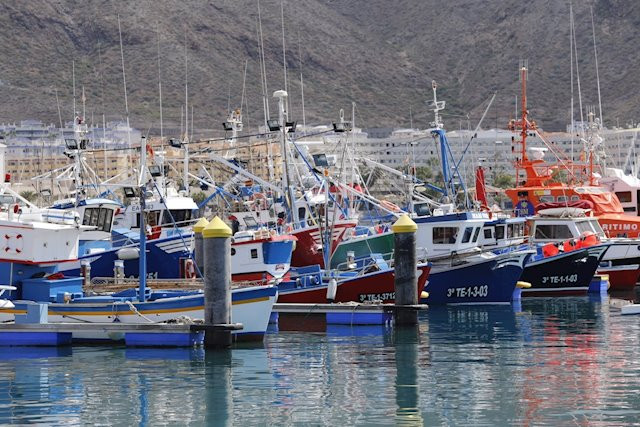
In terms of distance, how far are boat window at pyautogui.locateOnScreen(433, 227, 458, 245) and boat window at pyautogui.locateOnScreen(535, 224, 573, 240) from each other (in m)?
6.56

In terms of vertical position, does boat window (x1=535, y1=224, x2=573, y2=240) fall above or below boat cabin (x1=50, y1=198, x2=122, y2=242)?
below

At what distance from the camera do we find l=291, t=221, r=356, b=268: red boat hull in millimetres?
47562

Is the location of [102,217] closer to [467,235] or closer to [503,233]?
[467,235]

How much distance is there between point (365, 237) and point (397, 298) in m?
10.0

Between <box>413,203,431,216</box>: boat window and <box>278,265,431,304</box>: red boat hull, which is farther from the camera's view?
<box>413,203,431,216</box>: boat window

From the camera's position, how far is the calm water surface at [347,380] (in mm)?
27109

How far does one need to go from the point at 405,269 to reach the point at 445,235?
991cm

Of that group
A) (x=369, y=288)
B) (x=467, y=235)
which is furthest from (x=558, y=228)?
(x=369, y=288)

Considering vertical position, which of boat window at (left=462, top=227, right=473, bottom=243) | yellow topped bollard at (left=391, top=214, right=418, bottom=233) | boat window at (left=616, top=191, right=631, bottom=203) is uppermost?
boat window at (left=616, top=191, right=631, bottom=203)

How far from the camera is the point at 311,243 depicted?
47719 mm

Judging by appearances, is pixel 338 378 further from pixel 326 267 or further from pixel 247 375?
pixel 326 267

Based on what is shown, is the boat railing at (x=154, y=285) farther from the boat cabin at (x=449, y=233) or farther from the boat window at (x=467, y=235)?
the boat window at (x=467, y=235)

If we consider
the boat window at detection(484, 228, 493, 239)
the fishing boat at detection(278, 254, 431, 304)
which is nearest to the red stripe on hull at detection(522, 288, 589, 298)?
the boat window at detection(484, 228, 493, 239)

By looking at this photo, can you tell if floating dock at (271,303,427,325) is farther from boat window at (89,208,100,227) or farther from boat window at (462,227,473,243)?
boat window at (89,208,100,227)
